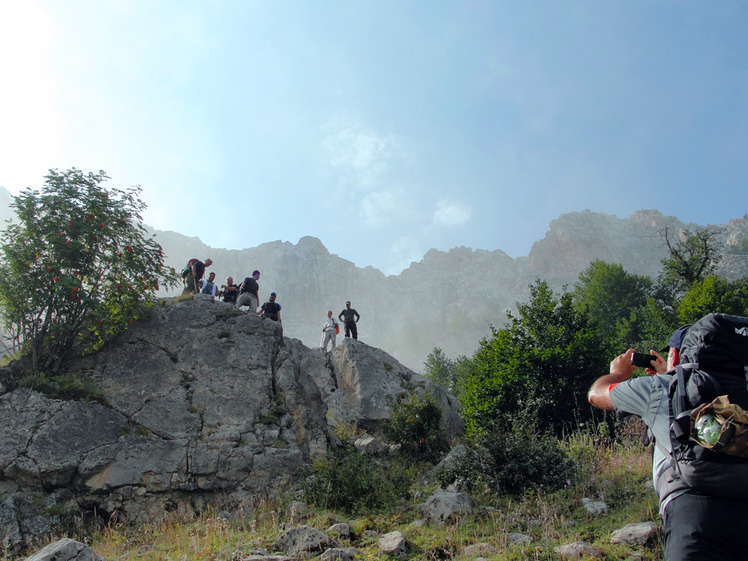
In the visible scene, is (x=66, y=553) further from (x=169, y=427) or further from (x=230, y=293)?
(x=230, y=293)

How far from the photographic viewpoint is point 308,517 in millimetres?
6699

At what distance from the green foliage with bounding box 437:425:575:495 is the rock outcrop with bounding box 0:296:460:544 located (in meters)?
3.20

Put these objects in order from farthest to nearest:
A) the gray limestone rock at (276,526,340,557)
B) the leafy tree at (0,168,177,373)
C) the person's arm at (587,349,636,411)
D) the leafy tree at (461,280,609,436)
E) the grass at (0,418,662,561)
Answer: the leafy tree at (461,280,609,436), the leafy tree at (0,168,177,373), the gray limestone rock at (276,526,340,557), the grass at (0,418,662,561), the person's arm at (587,349,636,411)

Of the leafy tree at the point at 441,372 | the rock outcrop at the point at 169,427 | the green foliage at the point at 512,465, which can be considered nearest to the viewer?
the green foliage at the point at 512,465

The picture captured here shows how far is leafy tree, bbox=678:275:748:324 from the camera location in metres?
24.0

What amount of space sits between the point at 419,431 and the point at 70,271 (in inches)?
331

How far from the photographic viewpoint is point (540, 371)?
1558cm

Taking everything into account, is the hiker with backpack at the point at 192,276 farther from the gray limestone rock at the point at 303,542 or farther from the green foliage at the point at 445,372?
the green foliage at the point at 445,372

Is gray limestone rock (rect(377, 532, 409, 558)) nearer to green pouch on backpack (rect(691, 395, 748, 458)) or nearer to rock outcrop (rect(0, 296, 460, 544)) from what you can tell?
rock outcrop (rect(0, 296, 460, 544))

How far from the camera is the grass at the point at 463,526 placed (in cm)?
490

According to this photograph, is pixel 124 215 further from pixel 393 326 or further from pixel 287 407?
pixel 393 326

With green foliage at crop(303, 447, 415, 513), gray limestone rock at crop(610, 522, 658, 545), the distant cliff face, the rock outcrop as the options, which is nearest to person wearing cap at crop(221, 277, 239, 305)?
the rock outcrop

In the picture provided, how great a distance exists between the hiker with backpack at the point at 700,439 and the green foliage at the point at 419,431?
349 inches

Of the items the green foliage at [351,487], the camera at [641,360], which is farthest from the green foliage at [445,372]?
the camera at [641,360]
